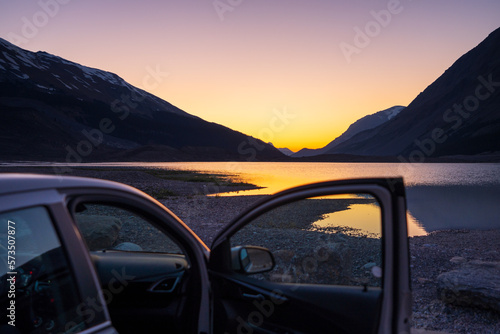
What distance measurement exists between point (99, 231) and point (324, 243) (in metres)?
5.75

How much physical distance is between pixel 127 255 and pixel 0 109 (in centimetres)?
19134

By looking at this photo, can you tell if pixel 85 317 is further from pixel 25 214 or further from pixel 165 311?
pixel 165 311

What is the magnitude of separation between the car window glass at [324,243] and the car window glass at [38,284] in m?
1.26

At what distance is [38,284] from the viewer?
1.60 meters

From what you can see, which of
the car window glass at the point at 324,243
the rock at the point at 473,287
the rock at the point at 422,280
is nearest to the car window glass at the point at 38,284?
the car window glass at the point at 324,243

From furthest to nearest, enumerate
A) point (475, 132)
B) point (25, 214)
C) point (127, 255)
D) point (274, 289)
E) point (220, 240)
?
point (475, 132)
point (127, 255)
point (220, 240)
point (274, 289)
point (25, 214)

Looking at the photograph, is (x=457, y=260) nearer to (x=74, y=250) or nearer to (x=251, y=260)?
(x=251, y=260)

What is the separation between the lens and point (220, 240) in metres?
2.44

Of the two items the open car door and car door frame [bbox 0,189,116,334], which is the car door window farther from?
car door frame [bbox 0,189,116,334]

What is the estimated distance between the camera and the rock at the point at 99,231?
835 centimetres

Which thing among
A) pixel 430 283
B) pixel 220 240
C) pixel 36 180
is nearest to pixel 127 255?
pixel 220 240

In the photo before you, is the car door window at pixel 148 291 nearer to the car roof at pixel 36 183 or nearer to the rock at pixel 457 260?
the car roof at pixel 36 183

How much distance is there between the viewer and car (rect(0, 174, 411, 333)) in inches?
59.6

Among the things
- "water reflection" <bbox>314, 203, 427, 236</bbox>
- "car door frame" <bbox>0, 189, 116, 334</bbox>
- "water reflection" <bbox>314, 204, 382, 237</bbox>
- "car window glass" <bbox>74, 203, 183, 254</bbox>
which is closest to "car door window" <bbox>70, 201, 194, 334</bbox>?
"car door frame" <bbox>0, 189, 116, 334</bbox>
